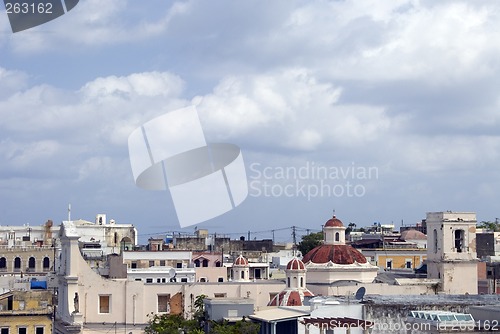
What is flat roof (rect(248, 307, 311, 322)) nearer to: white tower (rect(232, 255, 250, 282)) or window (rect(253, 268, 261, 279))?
white tower (rect(232, 255, 250, 282))

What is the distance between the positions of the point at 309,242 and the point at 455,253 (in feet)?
123

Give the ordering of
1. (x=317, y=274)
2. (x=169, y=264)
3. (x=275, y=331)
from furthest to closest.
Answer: (x=169, y=264)
(x=317, y=274)
(x=275, y=331)

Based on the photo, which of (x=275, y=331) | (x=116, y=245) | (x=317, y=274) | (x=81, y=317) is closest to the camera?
(x=275, y=331)

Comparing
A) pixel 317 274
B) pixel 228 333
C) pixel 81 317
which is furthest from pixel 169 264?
pixel 228 333

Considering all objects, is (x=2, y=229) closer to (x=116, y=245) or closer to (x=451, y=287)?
(x=116, y=245)

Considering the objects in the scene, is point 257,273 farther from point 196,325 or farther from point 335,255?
point 196,325

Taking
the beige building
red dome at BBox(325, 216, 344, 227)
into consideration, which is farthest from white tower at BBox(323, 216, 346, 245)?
the beige building

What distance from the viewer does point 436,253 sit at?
76.3 m

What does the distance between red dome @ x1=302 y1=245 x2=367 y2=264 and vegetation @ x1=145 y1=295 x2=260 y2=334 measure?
538 inches

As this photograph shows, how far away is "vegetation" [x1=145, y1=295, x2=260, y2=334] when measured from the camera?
51406mm

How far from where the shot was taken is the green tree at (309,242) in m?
111

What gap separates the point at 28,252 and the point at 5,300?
26108 mm

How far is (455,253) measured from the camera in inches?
2970

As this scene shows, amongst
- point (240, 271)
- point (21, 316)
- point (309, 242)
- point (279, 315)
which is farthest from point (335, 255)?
point (309, 242)
